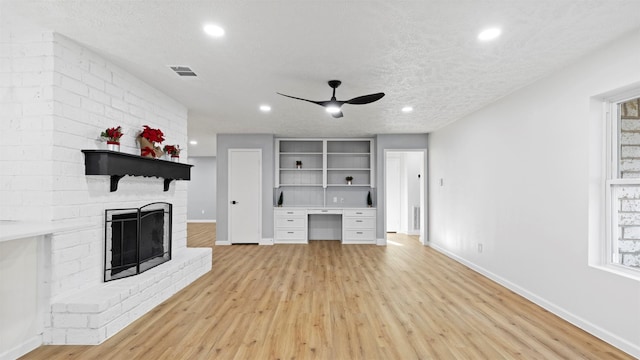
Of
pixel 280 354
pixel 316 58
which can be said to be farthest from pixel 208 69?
pixel 280 354

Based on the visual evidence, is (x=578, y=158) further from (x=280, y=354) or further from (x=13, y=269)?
(x=13, y=269)

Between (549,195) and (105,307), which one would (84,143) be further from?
(549,195)

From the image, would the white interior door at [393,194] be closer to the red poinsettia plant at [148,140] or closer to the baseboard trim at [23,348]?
the red poinsettia plant at [148,140]

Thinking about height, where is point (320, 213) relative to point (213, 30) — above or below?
below

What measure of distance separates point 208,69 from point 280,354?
286 centimetres

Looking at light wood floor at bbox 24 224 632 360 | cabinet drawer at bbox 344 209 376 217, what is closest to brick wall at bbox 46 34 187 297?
light wood floor at bbox 24 224 632 360

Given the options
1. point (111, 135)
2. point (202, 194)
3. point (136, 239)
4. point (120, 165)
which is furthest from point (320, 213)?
point (202, 194)

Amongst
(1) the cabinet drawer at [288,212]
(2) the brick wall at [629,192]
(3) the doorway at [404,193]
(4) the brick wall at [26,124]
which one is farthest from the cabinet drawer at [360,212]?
(4) the brick wall at [26,124]

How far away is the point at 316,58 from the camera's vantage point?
9.72ft

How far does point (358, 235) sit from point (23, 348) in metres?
5.68

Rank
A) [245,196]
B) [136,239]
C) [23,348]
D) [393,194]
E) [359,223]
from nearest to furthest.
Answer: [23,348] → [136,239] → [245,196] → [359,223] → [393,194]

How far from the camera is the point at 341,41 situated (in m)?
2.63

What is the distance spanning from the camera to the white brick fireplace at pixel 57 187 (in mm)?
2447

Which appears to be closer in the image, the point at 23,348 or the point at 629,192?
the point at 23,348
